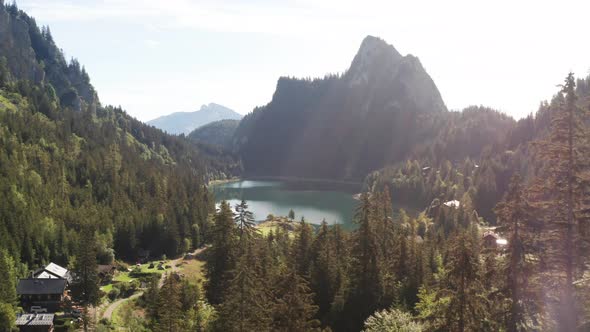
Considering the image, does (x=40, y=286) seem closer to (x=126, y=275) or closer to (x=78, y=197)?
(x=126, y=275)

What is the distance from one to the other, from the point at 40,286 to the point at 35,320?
32.6ft

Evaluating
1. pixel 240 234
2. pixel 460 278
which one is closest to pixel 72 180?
pixel 240 234

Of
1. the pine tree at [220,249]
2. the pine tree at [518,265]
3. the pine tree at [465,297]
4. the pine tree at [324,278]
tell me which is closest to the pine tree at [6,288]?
the pine tree at [220,249]

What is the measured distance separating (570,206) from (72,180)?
428 ft

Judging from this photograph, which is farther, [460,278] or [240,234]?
[240,234]

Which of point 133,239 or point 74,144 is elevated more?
point 74,144

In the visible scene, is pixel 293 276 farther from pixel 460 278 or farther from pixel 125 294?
pixel 125 294

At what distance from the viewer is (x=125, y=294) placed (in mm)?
69875

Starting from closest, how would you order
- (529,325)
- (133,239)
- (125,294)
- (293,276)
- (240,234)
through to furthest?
(529,325) < (293,276) < (240,234) < (125,294) < (133,239)

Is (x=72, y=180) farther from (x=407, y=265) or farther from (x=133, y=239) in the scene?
(x=407, y=265)

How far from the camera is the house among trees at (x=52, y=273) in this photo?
6688cm

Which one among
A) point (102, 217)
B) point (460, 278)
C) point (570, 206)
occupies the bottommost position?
point (102, 217)

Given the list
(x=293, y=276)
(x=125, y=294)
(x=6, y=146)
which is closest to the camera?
(x=293, y=276)

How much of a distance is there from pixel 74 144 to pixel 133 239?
7213cm
